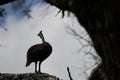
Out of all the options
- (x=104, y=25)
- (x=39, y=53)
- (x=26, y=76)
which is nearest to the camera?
(x=104, y=25)

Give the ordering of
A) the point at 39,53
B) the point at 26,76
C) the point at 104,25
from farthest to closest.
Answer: the point at 39,53 < the point at 26,76 < the point at 104,25

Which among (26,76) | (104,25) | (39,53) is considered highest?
(104,25)

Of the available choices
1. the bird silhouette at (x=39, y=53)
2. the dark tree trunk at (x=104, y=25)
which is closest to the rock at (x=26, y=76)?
the bird silhouette at (x=39, y=53)

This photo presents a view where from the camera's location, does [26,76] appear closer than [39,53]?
Yes

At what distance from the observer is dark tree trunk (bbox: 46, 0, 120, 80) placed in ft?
12.0

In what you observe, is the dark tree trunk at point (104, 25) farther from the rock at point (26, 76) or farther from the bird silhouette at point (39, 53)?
the bird silhouette at point (39, 53)

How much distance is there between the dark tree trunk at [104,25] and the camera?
3646 mm

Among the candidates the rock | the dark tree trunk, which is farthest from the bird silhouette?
the dark tree trunk

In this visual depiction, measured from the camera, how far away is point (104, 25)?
3.72m

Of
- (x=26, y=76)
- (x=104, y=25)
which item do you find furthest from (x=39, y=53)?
(x=104, y=25)

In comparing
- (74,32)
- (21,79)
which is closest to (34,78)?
(21,79)

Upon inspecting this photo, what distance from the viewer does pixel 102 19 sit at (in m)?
3.75

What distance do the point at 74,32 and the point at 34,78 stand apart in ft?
31.9

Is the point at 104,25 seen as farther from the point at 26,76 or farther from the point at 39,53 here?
the point at 39,53
